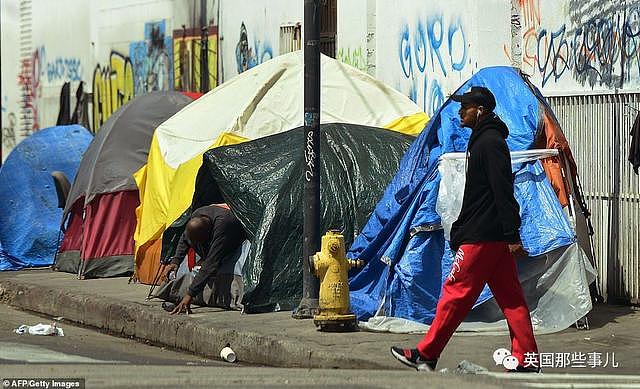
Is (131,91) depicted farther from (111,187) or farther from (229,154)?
(229,154)

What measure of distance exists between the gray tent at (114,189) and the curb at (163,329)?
1073mm

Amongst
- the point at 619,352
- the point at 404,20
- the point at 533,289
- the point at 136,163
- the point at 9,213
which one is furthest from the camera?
the point at 9,213

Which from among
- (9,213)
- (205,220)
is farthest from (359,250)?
(9,213)

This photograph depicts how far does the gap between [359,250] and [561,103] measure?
8.27ft

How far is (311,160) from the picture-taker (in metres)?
11.3

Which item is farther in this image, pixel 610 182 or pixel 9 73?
pixel 9 73

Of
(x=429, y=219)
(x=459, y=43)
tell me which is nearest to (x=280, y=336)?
(x=429, y=219)

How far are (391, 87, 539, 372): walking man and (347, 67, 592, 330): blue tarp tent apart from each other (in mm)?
1948

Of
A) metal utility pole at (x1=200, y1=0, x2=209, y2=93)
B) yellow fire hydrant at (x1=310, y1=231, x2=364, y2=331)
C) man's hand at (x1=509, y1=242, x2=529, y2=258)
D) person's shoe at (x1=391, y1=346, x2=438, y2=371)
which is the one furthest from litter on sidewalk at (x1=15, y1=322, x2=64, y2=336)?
metal utility pole at (x1=200, y1=0, x2=209, y2=93)

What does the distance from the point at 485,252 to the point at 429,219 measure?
2.39 metres

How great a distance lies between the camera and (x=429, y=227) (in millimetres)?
10781

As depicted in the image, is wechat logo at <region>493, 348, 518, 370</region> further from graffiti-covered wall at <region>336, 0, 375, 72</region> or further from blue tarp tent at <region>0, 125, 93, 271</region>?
blue tarp tent at <region>0, 125, 93, 271</region>

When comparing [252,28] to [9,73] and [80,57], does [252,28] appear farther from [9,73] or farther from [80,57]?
[9,73]

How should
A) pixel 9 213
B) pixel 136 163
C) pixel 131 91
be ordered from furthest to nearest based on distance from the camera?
pixel 131 91, pixel 9 213, pixel 136 163
